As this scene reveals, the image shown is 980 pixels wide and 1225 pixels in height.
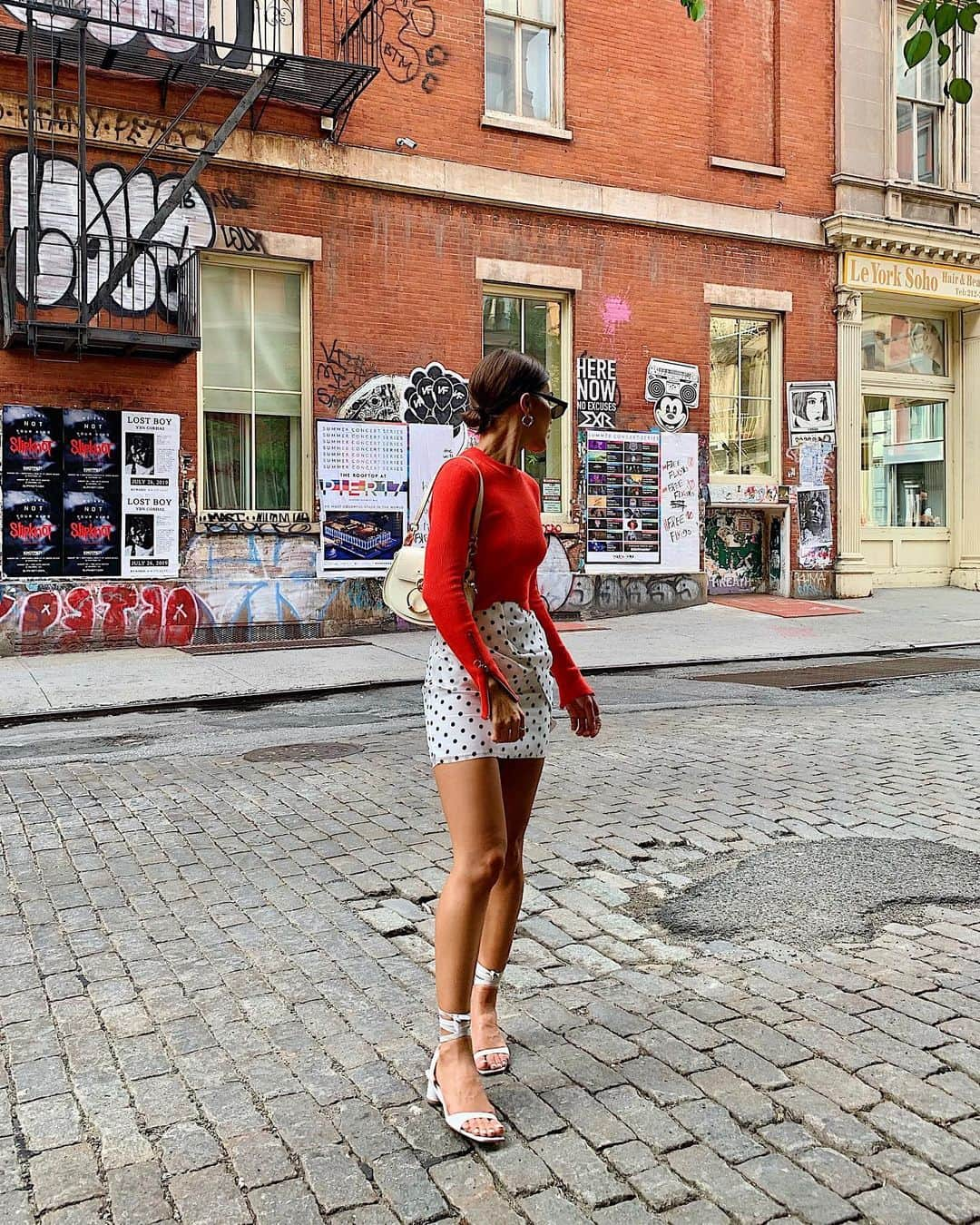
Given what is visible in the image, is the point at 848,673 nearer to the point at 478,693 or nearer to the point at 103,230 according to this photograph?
the point at 478,693

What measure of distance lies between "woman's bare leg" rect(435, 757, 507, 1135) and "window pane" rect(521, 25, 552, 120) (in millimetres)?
15294

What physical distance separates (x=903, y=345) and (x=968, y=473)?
98.0 inches

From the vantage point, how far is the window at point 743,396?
17.9 m

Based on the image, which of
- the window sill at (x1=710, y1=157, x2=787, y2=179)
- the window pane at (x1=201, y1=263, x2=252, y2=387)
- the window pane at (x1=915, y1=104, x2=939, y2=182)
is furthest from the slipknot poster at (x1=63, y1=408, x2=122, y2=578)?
the window pane at (x1=915, y1=104, x2=939, y2=182)

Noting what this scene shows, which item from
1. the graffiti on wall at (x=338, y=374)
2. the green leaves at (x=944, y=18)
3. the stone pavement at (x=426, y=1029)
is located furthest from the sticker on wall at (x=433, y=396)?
the green leaves at (x=944, y=18)

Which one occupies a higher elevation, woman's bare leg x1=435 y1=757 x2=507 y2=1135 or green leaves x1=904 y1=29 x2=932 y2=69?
green leaves x1=904 y1=29 x2=932 y2=69

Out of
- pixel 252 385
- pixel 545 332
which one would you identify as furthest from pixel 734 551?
pixel 252 385

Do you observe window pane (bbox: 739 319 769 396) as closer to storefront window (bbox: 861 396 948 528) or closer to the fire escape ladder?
storefront window (bbox: 861 396 948 528)

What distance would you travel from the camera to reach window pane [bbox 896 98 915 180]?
19.1 metres

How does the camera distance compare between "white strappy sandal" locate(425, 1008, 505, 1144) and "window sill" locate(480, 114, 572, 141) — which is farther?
"window sill" locate(480, 114, 572, 141)

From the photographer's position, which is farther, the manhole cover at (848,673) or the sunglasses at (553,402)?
the manhole cover at (848,673)

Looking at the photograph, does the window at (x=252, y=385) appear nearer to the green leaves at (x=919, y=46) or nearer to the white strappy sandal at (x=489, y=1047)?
the green leaves at (x=919, y=46)

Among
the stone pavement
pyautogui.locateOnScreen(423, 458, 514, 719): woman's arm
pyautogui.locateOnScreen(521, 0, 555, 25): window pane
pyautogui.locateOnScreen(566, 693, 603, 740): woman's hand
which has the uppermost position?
pyautogui.locateOnScreen(521, 0, 555, 25): window pane

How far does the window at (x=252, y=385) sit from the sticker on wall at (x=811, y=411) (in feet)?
26.0
